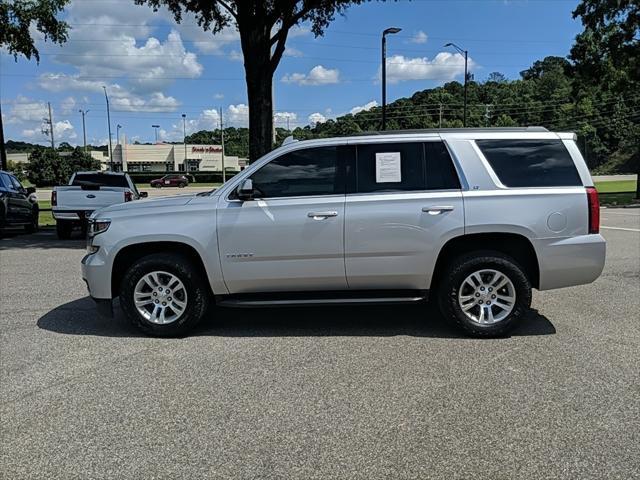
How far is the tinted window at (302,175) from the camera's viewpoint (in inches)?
216

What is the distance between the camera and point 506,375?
445cm

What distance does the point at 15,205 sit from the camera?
1491 cm

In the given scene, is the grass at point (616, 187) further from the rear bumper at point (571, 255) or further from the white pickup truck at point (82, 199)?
the rear bumper at point (571, 255)

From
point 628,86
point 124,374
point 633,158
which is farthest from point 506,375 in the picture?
point 633,158

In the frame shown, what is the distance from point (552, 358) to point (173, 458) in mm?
3294

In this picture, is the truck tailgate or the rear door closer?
the rear door

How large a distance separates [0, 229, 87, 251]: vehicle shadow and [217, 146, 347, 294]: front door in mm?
8627

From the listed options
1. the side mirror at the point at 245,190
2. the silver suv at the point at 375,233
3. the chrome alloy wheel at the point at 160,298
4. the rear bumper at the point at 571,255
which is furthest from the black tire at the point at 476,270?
the chrome alloy wheel at the point at 160,298

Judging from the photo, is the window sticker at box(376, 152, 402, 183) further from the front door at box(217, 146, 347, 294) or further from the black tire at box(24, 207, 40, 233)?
the black tire at box(24, 207, 40, 233)

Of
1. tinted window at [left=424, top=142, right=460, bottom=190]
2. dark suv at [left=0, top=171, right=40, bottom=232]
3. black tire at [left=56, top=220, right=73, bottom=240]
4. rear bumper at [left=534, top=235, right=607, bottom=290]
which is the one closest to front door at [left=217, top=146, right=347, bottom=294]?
tinted window at [left=424, top=142, right=460, bottom=190]

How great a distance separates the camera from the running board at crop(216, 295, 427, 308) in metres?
5.40

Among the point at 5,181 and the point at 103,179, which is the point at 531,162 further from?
the point at 5,181

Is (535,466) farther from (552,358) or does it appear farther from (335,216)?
(335,216)

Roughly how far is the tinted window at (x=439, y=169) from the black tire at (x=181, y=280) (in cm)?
247
